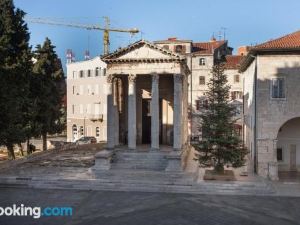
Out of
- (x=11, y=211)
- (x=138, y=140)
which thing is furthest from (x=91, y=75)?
(x=11, y=211)

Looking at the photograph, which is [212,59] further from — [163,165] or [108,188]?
[108,188]

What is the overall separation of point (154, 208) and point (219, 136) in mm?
8676

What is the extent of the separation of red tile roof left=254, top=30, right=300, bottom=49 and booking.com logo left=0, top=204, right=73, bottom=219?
1653 centimetres

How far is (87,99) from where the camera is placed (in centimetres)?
6456

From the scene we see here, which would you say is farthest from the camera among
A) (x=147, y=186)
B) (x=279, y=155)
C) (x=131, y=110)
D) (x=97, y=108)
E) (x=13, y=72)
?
(x=97, y=108)

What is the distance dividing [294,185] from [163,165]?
9.37 meters

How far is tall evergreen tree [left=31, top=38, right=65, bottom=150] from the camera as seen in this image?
129 ft

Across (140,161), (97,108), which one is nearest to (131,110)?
(140,161)

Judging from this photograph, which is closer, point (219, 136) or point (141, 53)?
point (219, 136)

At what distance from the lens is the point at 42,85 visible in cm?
3956

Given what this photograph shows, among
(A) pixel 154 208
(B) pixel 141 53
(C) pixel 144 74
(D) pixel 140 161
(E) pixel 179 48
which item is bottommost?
(A) pixel 154 208

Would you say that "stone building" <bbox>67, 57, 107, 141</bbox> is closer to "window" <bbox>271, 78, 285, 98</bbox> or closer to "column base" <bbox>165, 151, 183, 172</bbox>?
"column base" <bbox>165, 151, 183, 172</bbox>

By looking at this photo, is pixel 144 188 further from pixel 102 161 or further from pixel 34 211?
pixel 34 211

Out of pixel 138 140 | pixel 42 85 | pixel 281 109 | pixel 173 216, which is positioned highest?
pixel 42 85
